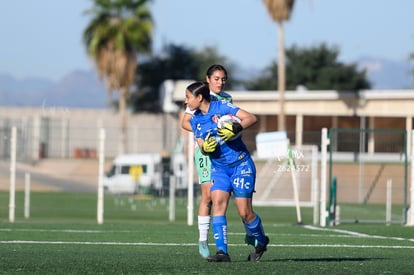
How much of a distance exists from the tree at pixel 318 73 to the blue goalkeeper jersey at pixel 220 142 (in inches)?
3259

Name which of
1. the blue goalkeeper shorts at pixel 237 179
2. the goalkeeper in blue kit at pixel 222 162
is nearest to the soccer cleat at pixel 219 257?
the goalkeeper in blue kit at pixel 222 162

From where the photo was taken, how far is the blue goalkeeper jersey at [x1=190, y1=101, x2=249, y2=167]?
40.4ft

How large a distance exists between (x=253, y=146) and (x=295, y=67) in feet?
228

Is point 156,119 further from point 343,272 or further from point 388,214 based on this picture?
point 343,272

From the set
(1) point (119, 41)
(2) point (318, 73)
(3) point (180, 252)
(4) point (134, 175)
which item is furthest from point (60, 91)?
(3) point (180, 252)

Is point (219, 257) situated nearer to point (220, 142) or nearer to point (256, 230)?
point (256, 230)

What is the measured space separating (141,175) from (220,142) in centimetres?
2751

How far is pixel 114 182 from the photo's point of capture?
44.6 m

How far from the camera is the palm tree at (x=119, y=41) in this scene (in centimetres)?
6097

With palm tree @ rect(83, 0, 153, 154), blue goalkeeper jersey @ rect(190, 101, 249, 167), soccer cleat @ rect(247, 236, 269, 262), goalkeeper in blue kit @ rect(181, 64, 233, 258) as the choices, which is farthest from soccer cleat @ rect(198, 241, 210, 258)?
palm tree @ rect(83, 0, 153, 154)

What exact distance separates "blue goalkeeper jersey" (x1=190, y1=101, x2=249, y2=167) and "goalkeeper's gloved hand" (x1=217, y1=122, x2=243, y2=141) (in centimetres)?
11

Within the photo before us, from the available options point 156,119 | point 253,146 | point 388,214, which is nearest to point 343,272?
point 388,214

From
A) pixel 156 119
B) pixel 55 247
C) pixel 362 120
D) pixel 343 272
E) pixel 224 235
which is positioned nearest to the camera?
pixel 343 272

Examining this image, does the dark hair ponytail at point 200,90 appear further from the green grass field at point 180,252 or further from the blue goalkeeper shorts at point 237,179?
the green grass field at point 180,252
